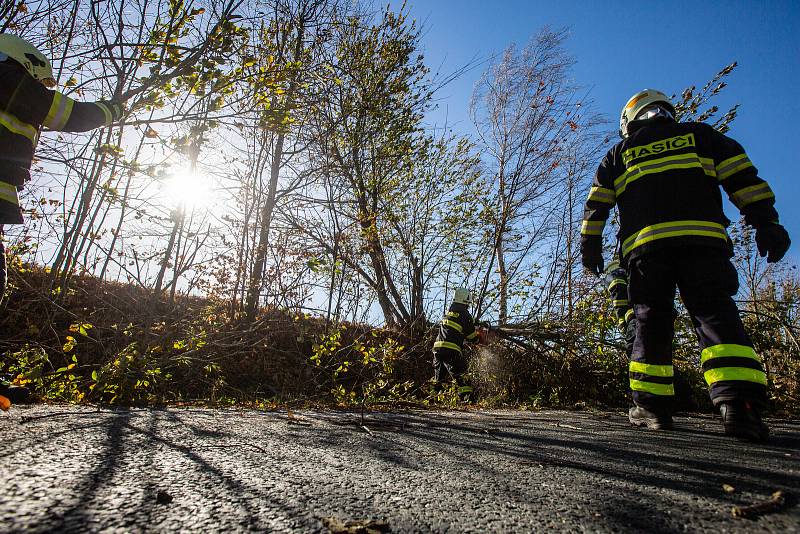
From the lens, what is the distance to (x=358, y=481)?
1.19 m

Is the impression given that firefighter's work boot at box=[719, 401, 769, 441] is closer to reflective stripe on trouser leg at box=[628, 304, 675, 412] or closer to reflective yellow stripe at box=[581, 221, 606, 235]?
reflective stripe on trouser leg at box=[628, 304, 675, 412]

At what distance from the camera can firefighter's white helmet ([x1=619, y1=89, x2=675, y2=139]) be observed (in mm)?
3240

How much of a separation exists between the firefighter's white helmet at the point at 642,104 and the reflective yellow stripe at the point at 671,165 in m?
0.59

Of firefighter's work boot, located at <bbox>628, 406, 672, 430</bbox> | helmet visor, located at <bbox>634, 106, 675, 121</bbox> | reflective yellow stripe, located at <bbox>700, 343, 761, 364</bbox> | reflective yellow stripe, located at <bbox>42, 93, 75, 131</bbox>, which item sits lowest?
firefighter's work boot, located at <bbox>628, 406, 672, 430</bbox>

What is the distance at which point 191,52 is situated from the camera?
340 cm

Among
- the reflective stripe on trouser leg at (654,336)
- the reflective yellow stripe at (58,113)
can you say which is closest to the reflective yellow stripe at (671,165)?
the reflective stripe on trouser leg at (654,336)

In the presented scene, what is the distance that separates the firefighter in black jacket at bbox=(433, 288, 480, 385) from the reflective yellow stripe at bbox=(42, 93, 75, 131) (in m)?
5.79

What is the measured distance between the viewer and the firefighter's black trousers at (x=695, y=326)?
2283 millimetres

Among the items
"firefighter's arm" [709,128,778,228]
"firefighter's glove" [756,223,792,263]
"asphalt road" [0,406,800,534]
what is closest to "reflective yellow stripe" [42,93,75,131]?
"asphalt road" [0,406,800,534]

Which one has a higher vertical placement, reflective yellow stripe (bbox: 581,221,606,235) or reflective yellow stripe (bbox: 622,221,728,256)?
reflective yellow stripe (bbox: 581,221,606,235)

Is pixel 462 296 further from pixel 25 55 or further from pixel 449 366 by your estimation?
pixel 25 55

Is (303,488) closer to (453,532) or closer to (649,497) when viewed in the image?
(453,532)

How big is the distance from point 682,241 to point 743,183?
0.69 meters

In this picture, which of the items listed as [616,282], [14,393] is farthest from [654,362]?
[14,393]
